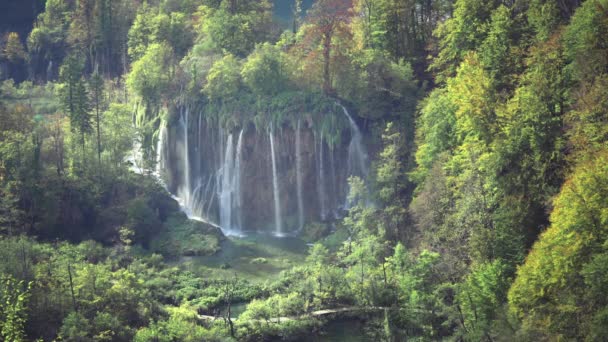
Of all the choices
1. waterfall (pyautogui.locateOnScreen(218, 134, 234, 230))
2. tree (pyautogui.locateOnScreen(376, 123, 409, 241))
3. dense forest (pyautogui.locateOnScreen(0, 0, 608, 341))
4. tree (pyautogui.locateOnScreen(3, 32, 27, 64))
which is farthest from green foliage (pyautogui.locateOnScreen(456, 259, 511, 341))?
tree (pyautogui.locateOnScreen(3, 32, 27, 64))

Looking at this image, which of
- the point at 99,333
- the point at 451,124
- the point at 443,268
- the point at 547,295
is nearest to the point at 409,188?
the point at 451,124

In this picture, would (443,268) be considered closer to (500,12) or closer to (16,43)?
(500,12)

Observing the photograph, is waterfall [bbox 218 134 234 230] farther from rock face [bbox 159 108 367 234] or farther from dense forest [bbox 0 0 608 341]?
dense forest [bbox 0 0 608 341]

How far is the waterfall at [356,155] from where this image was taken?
59.1 meters

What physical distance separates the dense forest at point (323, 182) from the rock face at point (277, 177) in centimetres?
15

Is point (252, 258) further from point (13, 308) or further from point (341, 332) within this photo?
point (13, 308)

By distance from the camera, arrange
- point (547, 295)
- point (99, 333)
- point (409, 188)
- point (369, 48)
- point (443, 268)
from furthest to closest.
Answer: point (369, 48) → point (409, 188) → point (443, 268) → point (99, 333) → point (547, 295)

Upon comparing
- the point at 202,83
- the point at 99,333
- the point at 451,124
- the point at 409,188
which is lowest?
the point at 99,333

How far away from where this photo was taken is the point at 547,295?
A: 34938 mm

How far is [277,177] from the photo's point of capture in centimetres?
5950

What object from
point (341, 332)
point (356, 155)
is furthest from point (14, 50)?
point (341, 332)

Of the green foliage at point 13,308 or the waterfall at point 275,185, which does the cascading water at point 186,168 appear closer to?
the waterfall at point 275,185

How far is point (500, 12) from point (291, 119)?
17437 mm

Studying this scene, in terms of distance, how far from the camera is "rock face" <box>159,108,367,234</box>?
59.0 m
